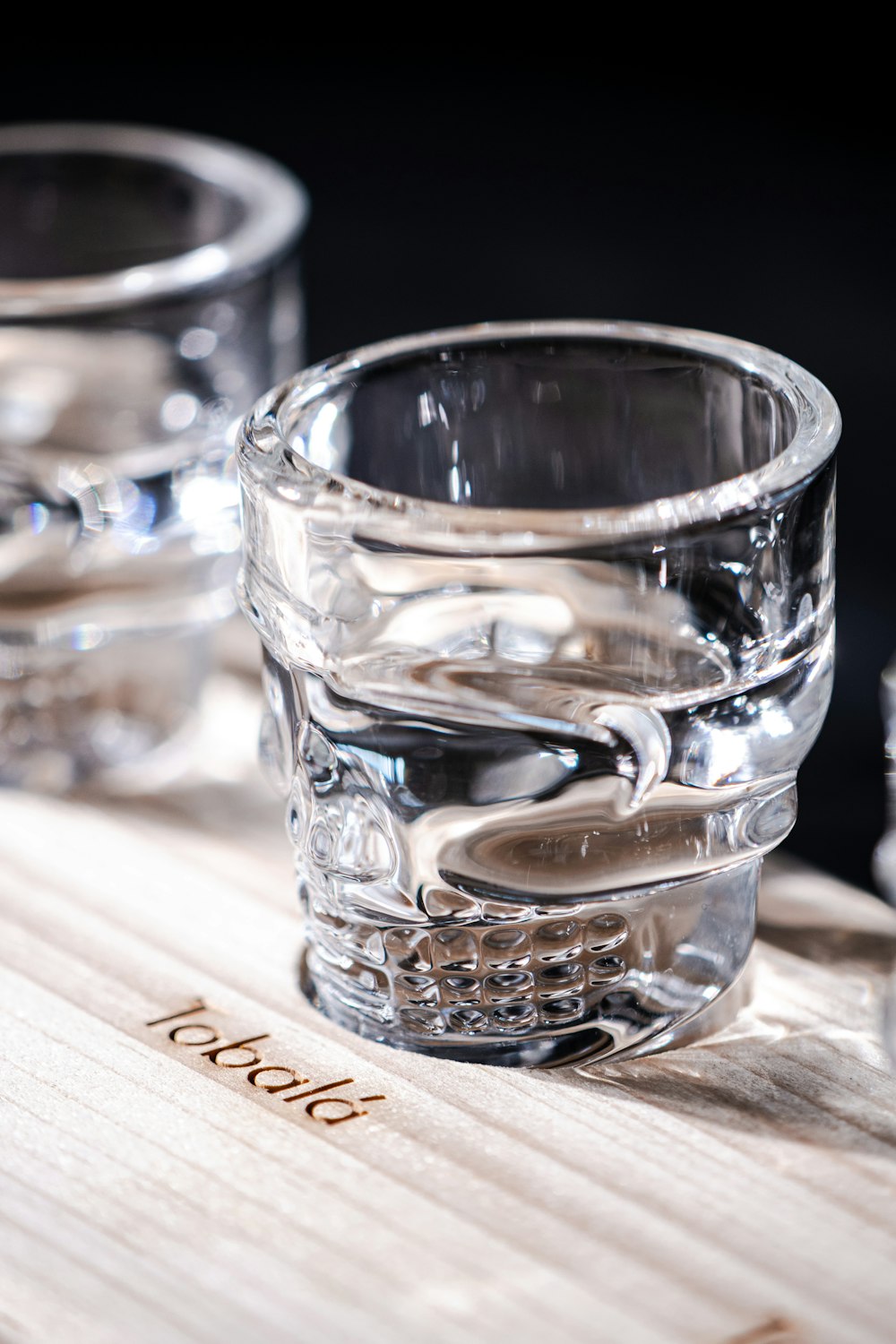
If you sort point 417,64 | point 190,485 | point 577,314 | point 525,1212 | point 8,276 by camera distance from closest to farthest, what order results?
1. point 525,1212
2. point 190,485
3. point 8,276
4. point 577,314
5. point 417,64

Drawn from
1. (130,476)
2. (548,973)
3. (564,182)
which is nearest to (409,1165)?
(548,973)

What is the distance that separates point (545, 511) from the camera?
0.38 metres

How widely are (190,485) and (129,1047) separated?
0.17 meters

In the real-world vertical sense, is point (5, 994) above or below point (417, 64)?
below

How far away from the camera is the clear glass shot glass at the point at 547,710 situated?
1.12 ft

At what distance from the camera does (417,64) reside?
1.18 m

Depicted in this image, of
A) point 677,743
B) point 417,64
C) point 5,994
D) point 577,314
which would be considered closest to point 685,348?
point 677,743

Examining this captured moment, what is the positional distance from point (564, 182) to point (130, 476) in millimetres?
650

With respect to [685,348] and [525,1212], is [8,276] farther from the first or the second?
[525,1212]

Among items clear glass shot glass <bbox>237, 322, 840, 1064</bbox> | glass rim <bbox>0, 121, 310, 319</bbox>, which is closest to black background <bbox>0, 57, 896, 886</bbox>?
glass rim <bbox>0, 121, 310, 319</bbox>

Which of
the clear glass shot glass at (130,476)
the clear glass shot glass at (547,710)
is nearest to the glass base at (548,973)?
the clear glass shot glass at (547,710)

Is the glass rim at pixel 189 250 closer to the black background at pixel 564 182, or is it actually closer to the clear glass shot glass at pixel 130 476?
the clear glass shot glass at pixel 130 476

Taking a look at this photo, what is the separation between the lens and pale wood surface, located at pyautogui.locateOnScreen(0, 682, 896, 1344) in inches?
11.8

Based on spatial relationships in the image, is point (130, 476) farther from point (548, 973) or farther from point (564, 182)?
point (564, 182)
